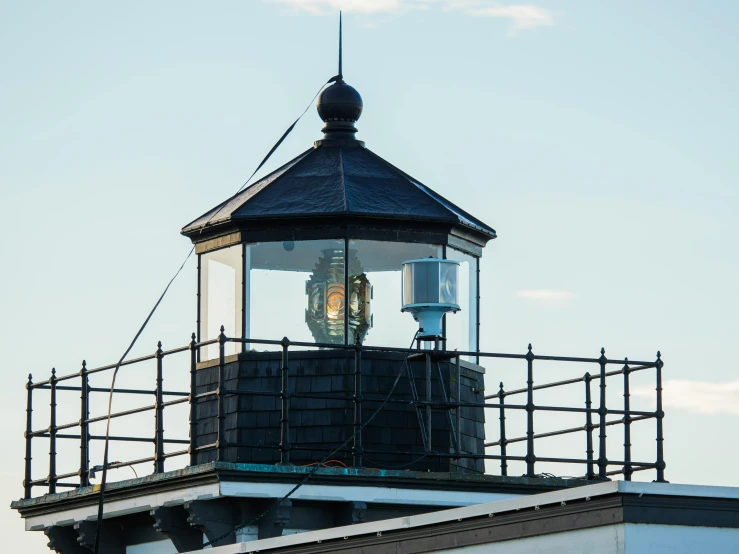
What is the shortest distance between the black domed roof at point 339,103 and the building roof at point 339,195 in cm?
30

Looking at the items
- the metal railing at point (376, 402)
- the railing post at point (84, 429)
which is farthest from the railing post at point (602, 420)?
the railing post at point (84, 429)

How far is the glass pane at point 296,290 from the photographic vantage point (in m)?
17.2

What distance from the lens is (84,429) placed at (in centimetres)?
1723

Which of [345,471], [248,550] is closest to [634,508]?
[248,550]

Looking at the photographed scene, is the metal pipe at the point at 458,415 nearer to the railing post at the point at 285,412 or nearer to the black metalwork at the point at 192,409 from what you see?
the railing post at the point at 285,412

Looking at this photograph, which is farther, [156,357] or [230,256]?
[230,256]

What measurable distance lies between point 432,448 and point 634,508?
643 centimetres

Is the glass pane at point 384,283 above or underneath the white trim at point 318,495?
above

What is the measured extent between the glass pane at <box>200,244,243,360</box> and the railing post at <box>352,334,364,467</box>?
5.41 feet

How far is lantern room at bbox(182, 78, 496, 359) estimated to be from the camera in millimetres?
17156

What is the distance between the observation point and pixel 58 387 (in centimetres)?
1755

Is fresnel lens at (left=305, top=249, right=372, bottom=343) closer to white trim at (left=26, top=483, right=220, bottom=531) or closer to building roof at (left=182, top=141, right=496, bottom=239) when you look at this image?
building roof at (left=182, top=141, right=496, bottom=239)

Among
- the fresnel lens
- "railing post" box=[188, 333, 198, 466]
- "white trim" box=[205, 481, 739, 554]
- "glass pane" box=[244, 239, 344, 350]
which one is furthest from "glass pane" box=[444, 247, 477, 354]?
"white trim" box=[205, 481, 739, 554]

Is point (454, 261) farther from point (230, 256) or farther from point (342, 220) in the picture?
point (230, 256)
